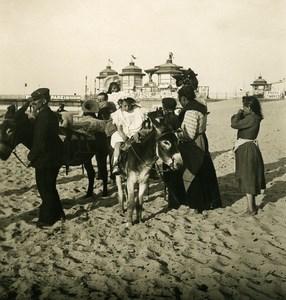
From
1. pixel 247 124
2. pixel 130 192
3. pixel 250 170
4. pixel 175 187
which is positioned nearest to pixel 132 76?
pixel 175 187

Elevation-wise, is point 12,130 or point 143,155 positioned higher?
point 12,130

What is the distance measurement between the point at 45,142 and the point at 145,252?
232cm

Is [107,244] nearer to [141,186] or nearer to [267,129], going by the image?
[141,186]

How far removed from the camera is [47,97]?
234 inches

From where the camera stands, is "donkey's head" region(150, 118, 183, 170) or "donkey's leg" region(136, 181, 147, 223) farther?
"donkey's leg" region(136, 181, 147, 223)

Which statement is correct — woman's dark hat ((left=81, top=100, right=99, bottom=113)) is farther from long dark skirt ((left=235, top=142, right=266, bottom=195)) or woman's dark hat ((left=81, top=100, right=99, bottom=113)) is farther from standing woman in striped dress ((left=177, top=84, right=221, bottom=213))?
long dark skirt ((left=235, top=142, right=266, bottom=195))

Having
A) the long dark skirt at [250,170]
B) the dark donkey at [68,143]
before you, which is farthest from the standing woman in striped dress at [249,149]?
the dark donkey at [68,143]

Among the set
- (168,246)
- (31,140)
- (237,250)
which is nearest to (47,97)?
(31,140)

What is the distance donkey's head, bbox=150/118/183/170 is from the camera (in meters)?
5.62

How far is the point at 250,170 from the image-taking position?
646 cm

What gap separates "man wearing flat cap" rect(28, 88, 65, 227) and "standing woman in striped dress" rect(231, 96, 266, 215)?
3.09 meters

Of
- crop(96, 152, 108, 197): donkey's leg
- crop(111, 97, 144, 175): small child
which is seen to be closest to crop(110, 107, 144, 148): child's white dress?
crop(111, 97, 144, 175): small child

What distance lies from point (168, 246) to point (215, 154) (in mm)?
10834

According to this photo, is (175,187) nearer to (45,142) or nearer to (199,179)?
(199,179)
